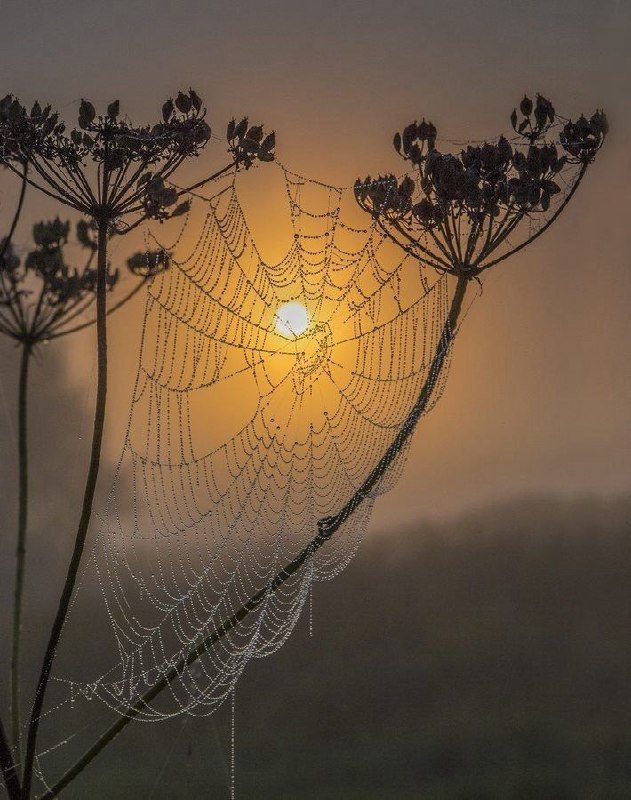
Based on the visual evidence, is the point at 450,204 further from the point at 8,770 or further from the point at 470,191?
the point at 8,770

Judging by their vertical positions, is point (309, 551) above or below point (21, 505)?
below

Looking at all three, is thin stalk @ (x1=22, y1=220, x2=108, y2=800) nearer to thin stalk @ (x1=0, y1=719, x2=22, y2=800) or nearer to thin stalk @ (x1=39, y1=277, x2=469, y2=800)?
thin stalk @ (x1=0, y1=719, x2=22, y2=800)

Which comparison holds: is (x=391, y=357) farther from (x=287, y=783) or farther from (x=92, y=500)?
(x=287, y=783)

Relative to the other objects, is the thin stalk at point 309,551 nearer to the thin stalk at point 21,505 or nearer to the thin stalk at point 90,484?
the thin stalk at point 90,484

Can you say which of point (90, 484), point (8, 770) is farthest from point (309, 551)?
point (8, 770)

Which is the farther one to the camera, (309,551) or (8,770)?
(8,770)
